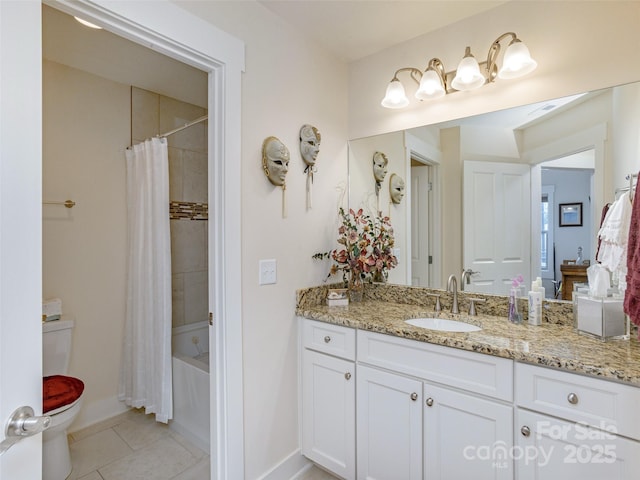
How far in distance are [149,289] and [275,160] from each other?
1.33 metres

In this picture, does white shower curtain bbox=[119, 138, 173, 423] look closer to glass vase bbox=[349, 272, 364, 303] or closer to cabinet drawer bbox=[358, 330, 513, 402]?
glass vase bbox=[349, 272, 364, 303]

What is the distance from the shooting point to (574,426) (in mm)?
1077

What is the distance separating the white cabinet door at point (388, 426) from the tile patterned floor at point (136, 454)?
41cm

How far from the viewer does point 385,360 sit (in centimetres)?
153

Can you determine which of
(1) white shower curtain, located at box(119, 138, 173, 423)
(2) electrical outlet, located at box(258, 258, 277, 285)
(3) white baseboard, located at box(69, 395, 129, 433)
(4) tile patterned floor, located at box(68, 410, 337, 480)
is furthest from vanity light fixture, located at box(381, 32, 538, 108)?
(3) white baseboard, located at box(69, 395, 129, 433)

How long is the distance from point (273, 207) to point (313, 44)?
1.05 meters

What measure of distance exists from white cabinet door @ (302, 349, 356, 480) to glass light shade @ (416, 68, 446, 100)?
4.95 feet

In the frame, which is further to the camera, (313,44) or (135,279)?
(135,279)

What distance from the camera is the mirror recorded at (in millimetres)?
1488

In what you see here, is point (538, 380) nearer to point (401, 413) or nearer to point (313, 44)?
point (401, 413)

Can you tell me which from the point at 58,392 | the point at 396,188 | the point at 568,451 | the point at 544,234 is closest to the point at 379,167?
the point at 396,188

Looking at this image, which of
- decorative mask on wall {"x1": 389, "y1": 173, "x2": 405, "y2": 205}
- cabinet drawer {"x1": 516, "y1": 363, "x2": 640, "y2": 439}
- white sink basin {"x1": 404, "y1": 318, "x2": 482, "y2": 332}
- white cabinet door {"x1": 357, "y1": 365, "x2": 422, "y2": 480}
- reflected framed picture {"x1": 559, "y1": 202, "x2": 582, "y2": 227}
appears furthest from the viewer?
decorative mask on wall {"x1": 389, "y1": 173, "x2": 405, "y2": 205}

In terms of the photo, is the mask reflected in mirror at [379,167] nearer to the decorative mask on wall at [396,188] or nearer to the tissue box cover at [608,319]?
the decorative mask on wall at [396,188]
